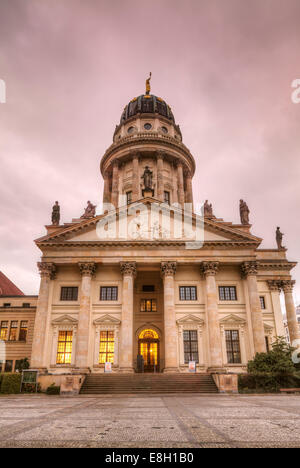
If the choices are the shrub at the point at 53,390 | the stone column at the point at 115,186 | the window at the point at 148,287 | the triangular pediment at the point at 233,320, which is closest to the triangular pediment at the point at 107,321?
the window at the point at 148,287

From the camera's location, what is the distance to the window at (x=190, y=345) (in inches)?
1271

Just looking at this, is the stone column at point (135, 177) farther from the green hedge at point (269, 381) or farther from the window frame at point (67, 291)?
the green hedge at point (269, 381)

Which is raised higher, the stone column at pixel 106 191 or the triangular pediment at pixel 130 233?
the stone column at pixel 106 191

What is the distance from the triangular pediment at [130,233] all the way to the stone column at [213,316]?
275 centimetres

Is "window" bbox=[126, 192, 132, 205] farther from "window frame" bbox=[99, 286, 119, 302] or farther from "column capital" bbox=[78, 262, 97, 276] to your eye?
"column capital" bbox=[78, 262, 97, 276]

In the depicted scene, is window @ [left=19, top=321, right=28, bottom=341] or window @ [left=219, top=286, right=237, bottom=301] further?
window @ [left=19, top=321, right=28, bottom=341]

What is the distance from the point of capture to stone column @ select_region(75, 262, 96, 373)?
3011 centimetres

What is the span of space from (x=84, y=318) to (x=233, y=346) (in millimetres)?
14745

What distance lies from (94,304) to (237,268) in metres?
15.3

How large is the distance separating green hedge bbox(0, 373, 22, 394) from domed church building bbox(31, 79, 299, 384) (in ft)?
11.4

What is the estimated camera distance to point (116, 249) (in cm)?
3391

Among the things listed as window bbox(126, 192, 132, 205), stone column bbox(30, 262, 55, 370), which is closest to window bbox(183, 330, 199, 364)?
stone column bbox(30, 262, 55, 370)

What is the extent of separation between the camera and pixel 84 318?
3177 cm
